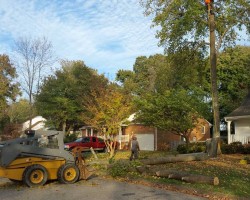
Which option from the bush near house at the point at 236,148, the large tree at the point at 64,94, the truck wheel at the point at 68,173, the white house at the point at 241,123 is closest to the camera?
the truck wheel at the point at 68,173

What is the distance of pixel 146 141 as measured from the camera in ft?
125

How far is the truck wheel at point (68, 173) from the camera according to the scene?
13.9 meters

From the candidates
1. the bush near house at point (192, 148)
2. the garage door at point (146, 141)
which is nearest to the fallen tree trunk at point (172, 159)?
the bush near house at point (192, 148)

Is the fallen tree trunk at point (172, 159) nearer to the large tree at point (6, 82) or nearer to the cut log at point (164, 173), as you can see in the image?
the cut log at point (164, 173)

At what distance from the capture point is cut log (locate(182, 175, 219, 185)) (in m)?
12.9

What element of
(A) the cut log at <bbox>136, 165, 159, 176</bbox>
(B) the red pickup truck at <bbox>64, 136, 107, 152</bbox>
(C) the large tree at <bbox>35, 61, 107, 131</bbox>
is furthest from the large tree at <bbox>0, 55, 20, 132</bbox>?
(A) the cut log at <bbox>136, 165, 159, 176</bbox>

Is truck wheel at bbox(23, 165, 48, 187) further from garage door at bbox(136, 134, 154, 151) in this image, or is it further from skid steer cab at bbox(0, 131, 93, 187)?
garage door at bbox(136, 134, 154, 151)

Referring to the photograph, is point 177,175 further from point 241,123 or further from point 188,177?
point 241,123

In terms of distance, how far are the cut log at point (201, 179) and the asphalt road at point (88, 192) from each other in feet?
4.84

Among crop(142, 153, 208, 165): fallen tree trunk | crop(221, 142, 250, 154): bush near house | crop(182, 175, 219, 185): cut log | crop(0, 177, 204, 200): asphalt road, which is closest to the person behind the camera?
crop(0, 177, 204, 200): asphalt road

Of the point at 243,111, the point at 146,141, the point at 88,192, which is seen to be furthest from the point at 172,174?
the point at 146,141

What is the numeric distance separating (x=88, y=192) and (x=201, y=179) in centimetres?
401

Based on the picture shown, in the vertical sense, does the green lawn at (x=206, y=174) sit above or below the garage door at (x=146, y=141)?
below

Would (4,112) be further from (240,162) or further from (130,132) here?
(240,162)
